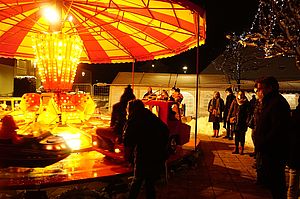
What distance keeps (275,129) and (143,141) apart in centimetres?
193

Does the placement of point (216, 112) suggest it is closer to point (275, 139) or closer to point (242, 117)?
point (242, 117)

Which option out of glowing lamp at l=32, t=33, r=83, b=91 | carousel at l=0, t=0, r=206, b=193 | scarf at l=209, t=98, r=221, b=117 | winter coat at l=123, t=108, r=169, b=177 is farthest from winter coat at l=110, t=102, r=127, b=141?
scarf at l=209, t=98, r=221, b=117

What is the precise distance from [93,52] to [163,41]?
12.7ft

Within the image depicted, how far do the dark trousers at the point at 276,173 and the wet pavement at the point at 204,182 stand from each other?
4.12 feet

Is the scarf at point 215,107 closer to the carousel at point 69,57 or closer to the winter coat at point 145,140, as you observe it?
the carousel at point 69,57

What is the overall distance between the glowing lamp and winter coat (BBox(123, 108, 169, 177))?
15.2 feet

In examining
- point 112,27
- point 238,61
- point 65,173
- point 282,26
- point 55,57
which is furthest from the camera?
point 238,61

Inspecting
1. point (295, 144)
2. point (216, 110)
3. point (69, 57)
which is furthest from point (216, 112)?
point (295, 144)

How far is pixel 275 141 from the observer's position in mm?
4371

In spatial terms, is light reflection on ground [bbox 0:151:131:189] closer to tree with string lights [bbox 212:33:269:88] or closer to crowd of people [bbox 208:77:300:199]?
crowd of people [bbox 208:77:300:199]

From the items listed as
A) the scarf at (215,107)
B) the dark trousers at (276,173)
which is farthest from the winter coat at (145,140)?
the scarf at (215,107)

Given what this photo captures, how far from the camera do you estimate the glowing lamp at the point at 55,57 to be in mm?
8250

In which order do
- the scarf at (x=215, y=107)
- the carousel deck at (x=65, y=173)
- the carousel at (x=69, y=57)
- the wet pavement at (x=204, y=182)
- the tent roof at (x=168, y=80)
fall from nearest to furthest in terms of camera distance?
the carousel deck at (x=65, y=173)
the carousel at (x=69, y=57)
the wet pavement at (x=204, y=182)
the scarf at (x=215, y=107)
the tent roof at (x=168, y=80)

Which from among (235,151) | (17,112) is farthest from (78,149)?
(17,112)
